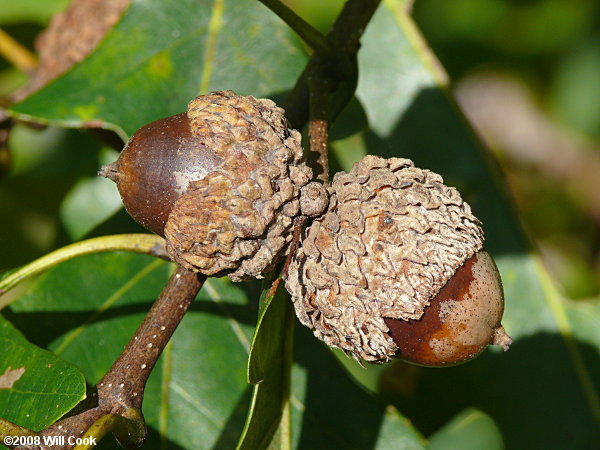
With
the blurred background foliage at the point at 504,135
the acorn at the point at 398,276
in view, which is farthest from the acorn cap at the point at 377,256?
the blurred background foliage at the point at 504,135

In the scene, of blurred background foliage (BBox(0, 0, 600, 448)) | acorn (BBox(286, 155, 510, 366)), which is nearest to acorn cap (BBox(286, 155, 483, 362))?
acorn (BBox(286, 155, 510, 366))

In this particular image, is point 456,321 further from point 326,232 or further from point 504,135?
point 504,135

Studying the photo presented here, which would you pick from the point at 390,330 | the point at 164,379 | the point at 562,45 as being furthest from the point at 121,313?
the point at 562,45

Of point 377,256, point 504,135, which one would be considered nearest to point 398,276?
point 377,256

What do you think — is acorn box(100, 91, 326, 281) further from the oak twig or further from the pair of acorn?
the oak twig

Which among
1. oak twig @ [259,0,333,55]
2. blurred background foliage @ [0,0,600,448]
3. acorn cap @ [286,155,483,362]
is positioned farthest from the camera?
blurred background foliage @ [0,0,600,448]

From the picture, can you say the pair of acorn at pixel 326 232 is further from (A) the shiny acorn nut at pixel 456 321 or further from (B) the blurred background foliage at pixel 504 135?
(B) the blurred background foliage at pixel 504 135

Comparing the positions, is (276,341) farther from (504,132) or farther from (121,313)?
(504,132)
